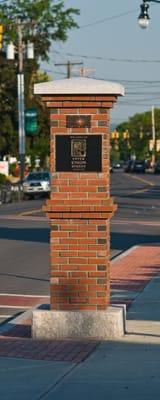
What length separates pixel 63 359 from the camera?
9.59 metres

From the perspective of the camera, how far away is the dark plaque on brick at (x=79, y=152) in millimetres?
10633

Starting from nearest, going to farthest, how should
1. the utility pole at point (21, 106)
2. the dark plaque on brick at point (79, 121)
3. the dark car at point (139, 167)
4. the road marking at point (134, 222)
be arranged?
the dark plaque on brick at point (79, 121) → the road marking at point (134, 222) → the utility pole at point (21, 106) → the dark car at point (139, 167)

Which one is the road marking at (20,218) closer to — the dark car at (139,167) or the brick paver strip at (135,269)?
the brick paver strip at (135,269)

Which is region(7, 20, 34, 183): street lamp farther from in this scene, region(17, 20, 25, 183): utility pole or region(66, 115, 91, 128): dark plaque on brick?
region(66, 115, 91, 128): dark plaque on brick

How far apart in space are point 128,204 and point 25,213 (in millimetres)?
9249

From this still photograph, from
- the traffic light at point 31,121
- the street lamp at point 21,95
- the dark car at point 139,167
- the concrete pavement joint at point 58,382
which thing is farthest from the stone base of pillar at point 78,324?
the dark car at point 139,167

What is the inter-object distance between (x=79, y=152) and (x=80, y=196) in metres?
0.46

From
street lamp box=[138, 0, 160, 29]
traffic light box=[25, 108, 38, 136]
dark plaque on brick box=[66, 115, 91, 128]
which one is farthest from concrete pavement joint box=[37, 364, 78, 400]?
traffic light box=[25, 108, 38, 136]

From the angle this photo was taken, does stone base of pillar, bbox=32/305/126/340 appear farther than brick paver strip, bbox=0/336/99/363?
Yes

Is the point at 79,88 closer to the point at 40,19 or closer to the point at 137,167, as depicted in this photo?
the point at 40,19

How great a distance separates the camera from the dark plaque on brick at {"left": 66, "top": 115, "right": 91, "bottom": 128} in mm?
10641

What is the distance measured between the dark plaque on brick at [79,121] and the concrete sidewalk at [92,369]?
2.25 meters

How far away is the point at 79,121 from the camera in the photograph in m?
10.6

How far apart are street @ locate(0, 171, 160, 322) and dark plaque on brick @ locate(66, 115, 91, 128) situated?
10.8ft
